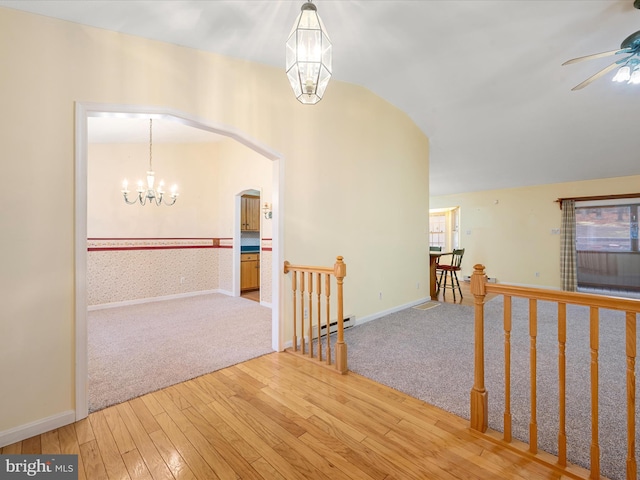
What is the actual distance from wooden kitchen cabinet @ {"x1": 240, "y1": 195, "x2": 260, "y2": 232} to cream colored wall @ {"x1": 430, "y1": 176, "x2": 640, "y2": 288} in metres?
5.68

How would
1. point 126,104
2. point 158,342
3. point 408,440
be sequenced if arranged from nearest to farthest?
point 408,440 → point 126,104 → point 158,342

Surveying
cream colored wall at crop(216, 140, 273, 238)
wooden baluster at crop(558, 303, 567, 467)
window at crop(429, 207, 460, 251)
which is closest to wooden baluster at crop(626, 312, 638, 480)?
wooden baluster at crop(558, 303, 567, 467)

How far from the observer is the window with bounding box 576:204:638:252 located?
5.75 meters

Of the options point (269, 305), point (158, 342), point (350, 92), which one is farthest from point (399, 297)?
point (158, 342)

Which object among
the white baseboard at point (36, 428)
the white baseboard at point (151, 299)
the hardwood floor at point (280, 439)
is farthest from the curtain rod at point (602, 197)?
the white baseboard at point (36, 428)

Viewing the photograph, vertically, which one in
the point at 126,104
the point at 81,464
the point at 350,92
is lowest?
the point at 81,464

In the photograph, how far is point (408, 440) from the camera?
1646 millimetres

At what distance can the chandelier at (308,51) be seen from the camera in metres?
1.42

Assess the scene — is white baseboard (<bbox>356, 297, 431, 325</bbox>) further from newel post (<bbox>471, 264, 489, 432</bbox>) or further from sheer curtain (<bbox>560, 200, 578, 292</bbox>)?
sheer curtain (<bbox>560, 200, 578, 292</bbox>)

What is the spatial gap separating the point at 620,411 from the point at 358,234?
8.97 ft

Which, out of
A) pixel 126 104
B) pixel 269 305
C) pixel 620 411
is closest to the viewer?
pixel 620 411

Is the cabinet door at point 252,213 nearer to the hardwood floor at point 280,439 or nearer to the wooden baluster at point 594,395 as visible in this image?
the hardwood floor at point 280,439

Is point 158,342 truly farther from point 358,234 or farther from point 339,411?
point 358,234

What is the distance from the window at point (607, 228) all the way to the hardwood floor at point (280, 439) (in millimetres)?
6689
